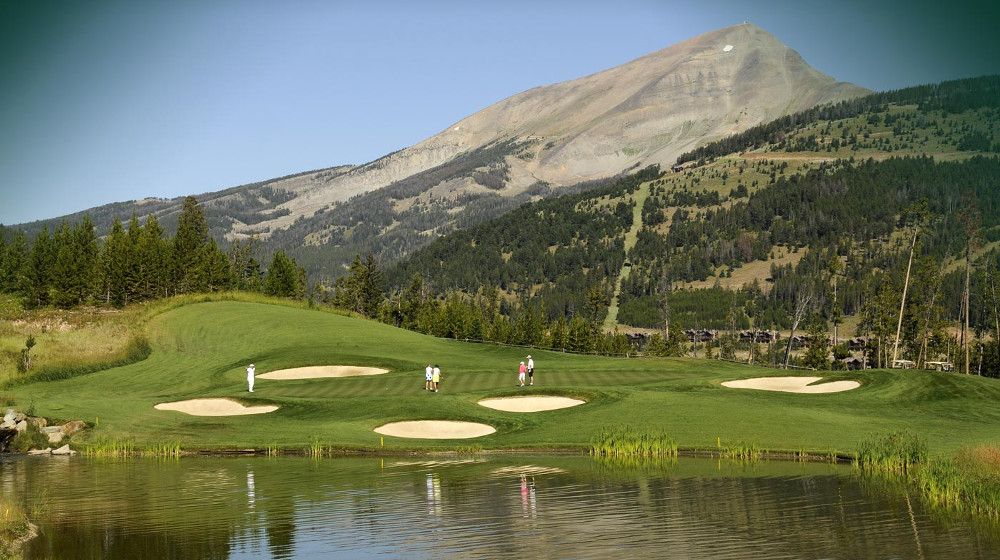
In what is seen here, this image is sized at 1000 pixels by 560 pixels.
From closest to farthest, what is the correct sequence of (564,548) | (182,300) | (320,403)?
1. (564,548)
2. (320,403)
3. (182,300)

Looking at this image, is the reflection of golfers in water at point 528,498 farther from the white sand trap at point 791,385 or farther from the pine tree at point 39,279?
the pine tree at point 39,279

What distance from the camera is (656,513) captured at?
23047 mm

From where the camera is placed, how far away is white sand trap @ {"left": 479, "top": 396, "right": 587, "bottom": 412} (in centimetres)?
4769

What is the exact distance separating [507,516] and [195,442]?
20.8m

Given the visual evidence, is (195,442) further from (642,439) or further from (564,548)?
(564,548)

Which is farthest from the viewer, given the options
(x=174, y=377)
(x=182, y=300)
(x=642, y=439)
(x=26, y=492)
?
(x=182, y=300)

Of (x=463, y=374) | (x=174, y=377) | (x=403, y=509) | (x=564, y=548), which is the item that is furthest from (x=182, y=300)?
(x=564, y=548)

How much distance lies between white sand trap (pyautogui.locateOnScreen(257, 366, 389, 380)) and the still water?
28114mm

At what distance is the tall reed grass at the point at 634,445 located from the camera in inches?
1391

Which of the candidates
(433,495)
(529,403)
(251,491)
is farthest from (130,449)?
(529,403)

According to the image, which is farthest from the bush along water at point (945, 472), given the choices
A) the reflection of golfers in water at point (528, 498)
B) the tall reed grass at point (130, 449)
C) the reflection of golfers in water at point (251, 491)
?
→ the tall reed grass at point (130, 449)

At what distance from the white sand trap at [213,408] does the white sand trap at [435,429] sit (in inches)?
338

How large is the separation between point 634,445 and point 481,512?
1291 centimetres

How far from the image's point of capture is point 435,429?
4181 cm
